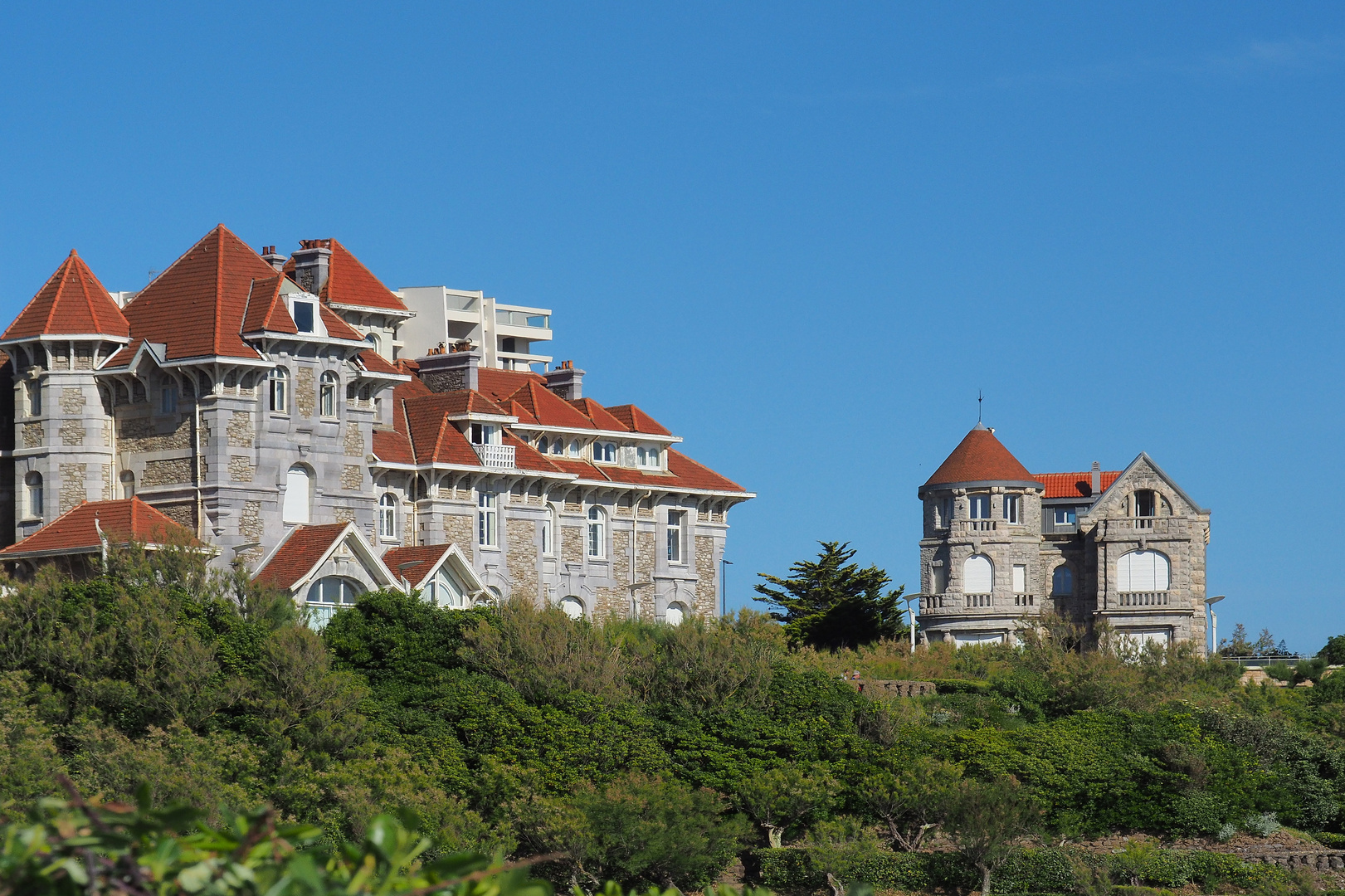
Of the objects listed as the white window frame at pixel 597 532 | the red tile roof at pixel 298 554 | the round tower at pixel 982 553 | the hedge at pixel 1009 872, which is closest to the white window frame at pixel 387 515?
the red tile roof at pixel 298 554

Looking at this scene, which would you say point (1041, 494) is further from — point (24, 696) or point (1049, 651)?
point (24, 696)

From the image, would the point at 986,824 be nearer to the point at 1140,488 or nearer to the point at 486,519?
the point at 486,519

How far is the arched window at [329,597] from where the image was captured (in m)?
46.5

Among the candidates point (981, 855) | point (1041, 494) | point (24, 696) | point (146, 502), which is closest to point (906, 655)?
point (1041, 494)

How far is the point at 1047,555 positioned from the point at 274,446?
34067 mm

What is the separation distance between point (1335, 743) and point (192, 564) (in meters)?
30.0

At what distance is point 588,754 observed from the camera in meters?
42.1

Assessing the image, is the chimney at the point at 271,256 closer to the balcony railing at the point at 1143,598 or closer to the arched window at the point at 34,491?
the arched window at the point at 34,491

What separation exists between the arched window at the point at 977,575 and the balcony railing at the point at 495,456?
20.8m

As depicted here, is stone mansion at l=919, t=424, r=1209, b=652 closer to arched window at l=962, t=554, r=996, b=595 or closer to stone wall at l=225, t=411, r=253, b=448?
arched window at l=962, t=554, r=996, b=595

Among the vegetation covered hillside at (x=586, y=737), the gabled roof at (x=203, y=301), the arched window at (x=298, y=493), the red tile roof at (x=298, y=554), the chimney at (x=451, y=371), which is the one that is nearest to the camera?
the vegetation covered hillside at (x=586, y=737)

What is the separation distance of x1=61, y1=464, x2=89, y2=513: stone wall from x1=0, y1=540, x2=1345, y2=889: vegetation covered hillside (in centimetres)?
708

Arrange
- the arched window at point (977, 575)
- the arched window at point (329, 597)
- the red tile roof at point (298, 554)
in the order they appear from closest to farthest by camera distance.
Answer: the red tile roof at point (298, 554) → the arched window at point (329, 597) → the arched window at point (977, 575)

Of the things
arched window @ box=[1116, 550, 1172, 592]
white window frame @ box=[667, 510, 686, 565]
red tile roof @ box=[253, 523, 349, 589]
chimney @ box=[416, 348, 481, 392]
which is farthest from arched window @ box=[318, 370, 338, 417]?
arched window @ box=[1116, 550, 1172, 592]
